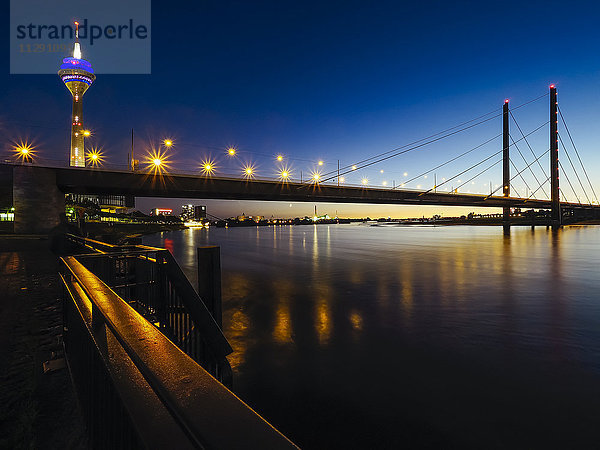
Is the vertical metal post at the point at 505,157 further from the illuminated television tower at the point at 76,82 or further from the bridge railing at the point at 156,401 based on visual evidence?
the illuminated television tower at the point at 76,82

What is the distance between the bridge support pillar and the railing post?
36534 mm

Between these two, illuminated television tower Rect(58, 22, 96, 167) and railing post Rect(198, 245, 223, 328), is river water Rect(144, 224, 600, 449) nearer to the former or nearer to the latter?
railing post Rect(198, 245, 223, 328)

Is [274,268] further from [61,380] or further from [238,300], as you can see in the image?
[61,380]

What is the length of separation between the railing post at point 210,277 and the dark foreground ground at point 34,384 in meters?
2.48

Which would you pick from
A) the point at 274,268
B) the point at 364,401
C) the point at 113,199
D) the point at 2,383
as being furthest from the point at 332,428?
the point at 113,199

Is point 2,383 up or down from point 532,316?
up

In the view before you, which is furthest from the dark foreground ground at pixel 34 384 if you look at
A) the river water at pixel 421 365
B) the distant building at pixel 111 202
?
the distant building at pixel 111 202

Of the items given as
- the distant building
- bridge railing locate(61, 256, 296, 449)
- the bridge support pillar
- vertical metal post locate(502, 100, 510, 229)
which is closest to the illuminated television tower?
Answer: the distant building

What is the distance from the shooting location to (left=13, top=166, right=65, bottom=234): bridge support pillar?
32.2 meters

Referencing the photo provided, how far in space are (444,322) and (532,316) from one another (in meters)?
3.42

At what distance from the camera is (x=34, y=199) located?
3281 cm

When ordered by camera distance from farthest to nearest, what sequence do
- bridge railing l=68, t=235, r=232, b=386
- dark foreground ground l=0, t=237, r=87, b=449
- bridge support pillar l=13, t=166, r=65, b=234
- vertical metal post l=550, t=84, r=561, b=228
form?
1. vertical metal post l=550, t=84, r=561, b=228
2. bridge support pillar l=13, t=166, r=65, b=234
3. bridge railing l=68, t=235, r=232, b=386
4. dark foreground ground l=0, t=237, r=87, b=449

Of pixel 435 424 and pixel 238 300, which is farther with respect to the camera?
pixel 238 300

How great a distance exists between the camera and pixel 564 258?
2720 cm
